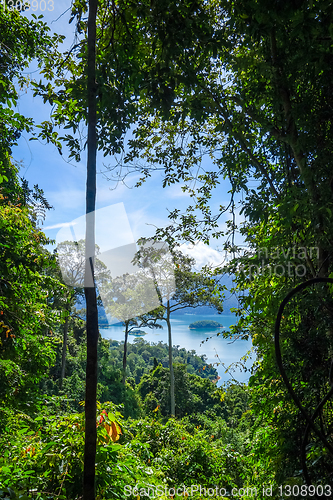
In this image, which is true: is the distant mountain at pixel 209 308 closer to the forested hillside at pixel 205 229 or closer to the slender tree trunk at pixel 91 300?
the forested hillside at pixel 205 229

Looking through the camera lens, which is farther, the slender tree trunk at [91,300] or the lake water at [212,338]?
the lake water at [212,338]

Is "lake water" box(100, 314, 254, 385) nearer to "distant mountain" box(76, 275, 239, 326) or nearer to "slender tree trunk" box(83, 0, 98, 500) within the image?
"distant mountain" box(76, 275, 239, 326)

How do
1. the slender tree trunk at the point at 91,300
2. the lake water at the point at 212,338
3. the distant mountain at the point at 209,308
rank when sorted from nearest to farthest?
1. the slender tree trunk at the point at 91,300
2. the distant mountain at the point at 209,308
3. the lake water at the point at 212,338

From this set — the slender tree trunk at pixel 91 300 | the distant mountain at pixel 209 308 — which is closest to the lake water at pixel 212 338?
the distant mountain at pixel 209 308

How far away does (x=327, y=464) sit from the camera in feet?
4.56

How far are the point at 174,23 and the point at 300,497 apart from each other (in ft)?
7.65

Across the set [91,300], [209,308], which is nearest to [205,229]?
[91,300]

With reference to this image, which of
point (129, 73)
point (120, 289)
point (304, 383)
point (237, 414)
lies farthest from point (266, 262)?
point (237, 414)

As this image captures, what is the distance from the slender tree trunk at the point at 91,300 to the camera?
3.84 feet

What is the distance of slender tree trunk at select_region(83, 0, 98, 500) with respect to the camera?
117 centimetres

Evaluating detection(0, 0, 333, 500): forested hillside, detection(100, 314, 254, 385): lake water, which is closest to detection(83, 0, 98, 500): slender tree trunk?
detection(0, 0, 333, 500): forested hillside

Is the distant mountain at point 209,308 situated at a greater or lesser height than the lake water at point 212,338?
greater

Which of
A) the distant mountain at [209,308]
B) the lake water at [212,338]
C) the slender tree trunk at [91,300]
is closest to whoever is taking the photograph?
the slender tree trunk at [91,300]

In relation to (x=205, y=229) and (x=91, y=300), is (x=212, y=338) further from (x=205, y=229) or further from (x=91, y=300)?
(x=91, y=300)
